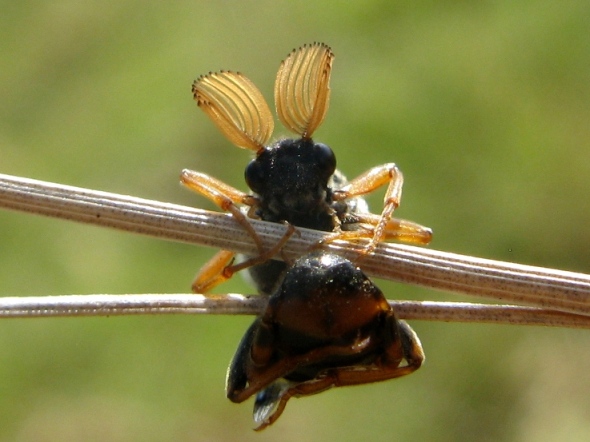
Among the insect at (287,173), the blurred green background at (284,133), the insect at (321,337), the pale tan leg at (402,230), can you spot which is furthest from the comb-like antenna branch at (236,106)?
the blurred green background at (284,133)

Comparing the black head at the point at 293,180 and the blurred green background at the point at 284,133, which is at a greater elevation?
the black head at the point at 293,180

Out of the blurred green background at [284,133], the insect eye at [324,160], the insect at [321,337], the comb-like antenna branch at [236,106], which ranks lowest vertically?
the blurred green background at [284,133]

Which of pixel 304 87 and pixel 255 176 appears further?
pixel 255 176

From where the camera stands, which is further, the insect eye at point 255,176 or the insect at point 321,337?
the insect eye at point 255,176

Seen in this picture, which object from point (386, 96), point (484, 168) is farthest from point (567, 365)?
point (386, 96)

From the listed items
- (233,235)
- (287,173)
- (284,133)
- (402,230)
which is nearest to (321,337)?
(233,235)

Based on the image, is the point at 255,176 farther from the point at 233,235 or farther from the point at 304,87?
the point at 233,235

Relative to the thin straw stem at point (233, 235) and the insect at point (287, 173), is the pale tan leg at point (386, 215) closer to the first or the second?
the insect at point (287, 173)
